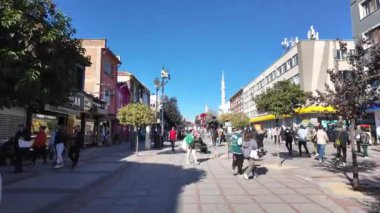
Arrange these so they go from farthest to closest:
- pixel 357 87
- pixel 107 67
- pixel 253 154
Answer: pixel 107 67 → pixel 253 154 → pixel 357 87

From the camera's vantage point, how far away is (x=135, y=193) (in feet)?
32.9

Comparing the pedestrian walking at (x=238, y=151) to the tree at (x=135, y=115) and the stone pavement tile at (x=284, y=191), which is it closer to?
the stone pavement tile at (x=284, y=191)

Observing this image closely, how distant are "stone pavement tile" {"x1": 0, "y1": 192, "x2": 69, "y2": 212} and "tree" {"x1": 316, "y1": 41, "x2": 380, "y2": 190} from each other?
7.60 m

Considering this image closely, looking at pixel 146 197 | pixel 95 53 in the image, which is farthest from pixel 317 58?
pixel 146 197

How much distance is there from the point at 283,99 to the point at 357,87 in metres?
7.43

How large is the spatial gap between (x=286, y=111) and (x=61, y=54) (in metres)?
12.0

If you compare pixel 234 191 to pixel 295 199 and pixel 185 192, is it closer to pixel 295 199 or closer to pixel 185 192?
pixel 185 192

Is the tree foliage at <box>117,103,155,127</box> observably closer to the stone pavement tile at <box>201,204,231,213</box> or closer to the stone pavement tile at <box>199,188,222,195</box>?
the stone pavement tile at <box>199,188,222,195</box>

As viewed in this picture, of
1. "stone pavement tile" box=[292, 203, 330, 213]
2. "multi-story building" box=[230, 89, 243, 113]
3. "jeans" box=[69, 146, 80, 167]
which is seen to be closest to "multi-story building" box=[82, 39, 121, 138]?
"jeans" box=[69, 146, 80, 167]

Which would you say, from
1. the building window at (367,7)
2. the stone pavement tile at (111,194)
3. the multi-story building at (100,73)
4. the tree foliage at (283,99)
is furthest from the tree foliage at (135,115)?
the building window at (367,7)

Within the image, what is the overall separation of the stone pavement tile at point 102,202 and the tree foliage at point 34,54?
7.91ft

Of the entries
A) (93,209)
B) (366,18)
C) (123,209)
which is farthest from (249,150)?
(366,18)

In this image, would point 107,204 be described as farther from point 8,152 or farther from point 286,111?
point 286,111

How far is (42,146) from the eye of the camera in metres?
16.7
